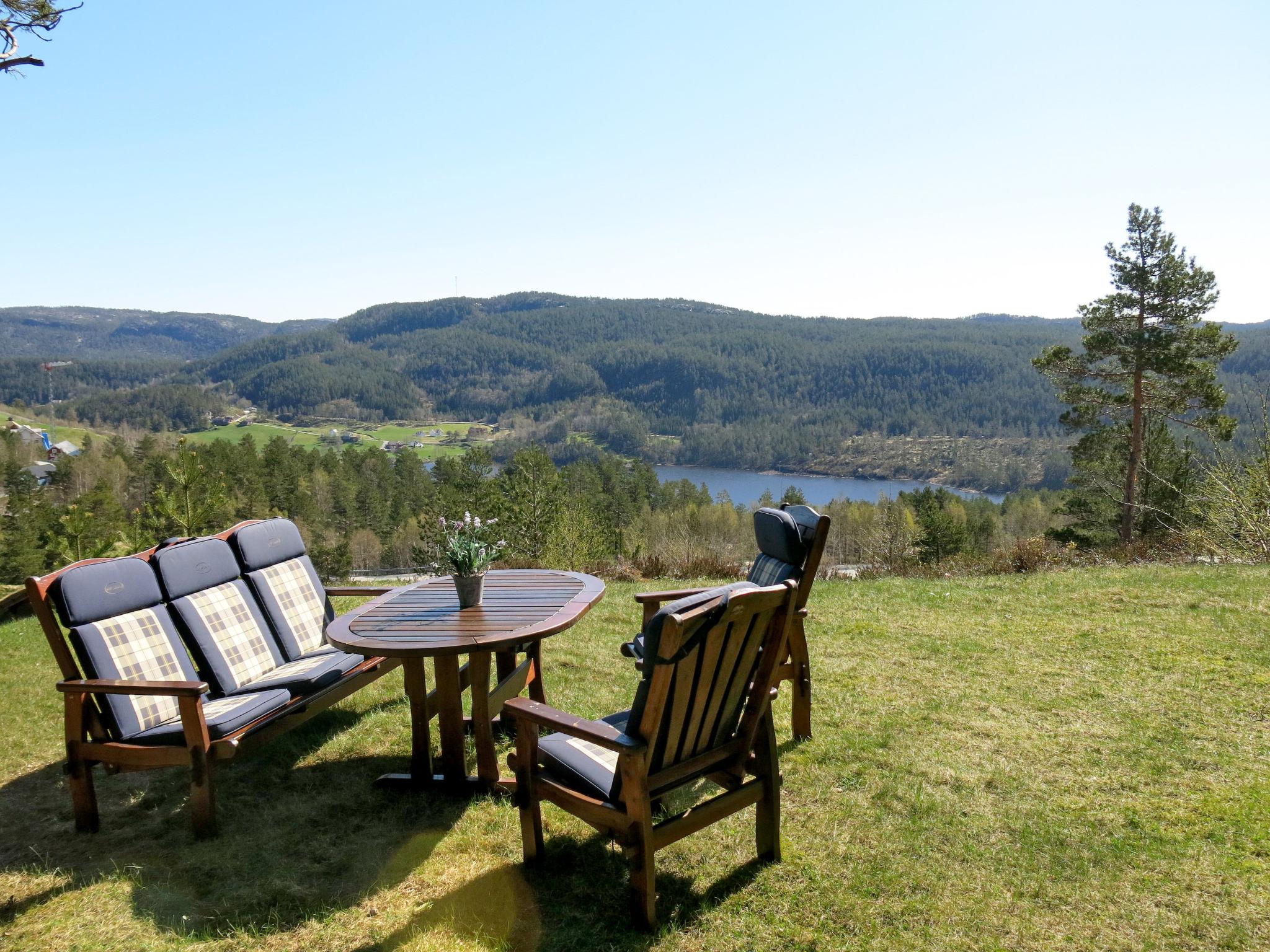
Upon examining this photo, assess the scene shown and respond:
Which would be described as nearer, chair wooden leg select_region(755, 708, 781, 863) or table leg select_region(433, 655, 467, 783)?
chair wooden leg select_region(755, 708, 781, 863)

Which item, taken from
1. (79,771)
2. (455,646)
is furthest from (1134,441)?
(79,771)

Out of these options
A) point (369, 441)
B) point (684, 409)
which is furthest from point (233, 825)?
point (684, 409)

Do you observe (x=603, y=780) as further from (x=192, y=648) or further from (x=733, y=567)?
(x=733, y=567)

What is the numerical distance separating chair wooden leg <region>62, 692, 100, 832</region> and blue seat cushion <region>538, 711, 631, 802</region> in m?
2.03

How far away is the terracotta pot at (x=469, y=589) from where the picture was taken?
151 inches

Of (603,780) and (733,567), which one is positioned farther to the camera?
(733,567)

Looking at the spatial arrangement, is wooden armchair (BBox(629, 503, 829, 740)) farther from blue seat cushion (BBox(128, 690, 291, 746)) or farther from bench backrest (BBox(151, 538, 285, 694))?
bench backrest (BBox(151, 538, 285, 694))

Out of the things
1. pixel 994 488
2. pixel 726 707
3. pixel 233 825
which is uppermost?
pixel 726 707

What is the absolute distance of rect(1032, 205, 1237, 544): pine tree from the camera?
17.3m

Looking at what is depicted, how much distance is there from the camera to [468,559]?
381cm

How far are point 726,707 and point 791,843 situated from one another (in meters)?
0.76

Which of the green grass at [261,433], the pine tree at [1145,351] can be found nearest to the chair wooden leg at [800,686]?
the pine tree at [1145,351]

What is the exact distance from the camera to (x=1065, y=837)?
303 cm

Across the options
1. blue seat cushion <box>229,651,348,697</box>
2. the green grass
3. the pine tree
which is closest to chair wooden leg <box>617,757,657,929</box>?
blue seat cushion <box>229,651,348,697</box>
